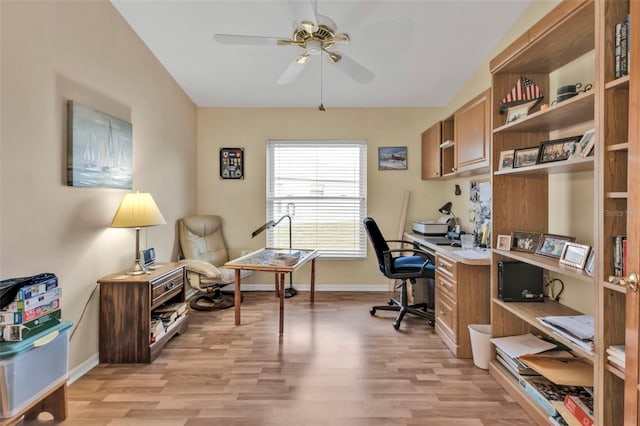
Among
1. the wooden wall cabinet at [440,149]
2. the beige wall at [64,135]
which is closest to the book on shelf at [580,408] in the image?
the wooden wall cabinet at [440,149]

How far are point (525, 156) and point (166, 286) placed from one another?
2.91 metres

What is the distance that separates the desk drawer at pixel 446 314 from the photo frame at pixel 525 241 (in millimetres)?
721

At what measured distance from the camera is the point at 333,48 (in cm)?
300

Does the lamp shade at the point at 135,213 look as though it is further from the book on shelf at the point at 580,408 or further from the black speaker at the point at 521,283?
the book on shelf at the point at 580,408

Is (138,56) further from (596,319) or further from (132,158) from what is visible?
(596,319)

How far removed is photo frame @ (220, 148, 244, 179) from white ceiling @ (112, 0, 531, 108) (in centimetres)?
64

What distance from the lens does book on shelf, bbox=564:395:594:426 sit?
146 cm

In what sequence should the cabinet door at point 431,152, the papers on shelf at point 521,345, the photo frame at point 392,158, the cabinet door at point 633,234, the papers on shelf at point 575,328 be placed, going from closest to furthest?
the cabinet door at point 633,234 → the papers on shelf at point 575,328 → the papers on shelf at point 521,345 → the cabinet door at point 431,152 → the photo frame at point 392,158

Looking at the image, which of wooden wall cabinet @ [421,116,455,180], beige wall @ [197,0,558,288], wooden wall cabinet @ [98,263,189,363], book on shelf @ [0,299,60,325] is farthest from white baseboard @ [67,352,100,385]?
wooden wall cabinet @ [421,116,455,180]

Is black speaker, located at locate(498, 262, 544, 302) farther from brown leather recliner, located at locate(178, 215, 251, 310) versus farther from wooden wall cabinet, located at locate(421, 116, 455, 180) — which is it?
brown leather recliner, located at locate(178, 215, 251, 310)

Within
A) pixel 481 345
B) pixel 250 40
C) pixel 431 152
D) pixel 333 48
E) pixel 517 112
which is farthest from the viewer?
pixel 431 152

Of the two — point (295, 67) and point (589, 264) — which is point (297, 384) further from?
point (295, 67)

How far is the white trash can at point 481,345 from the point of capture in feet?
7.41

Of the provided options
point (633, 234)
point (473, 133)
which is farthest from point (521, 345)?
point (473, 133)
